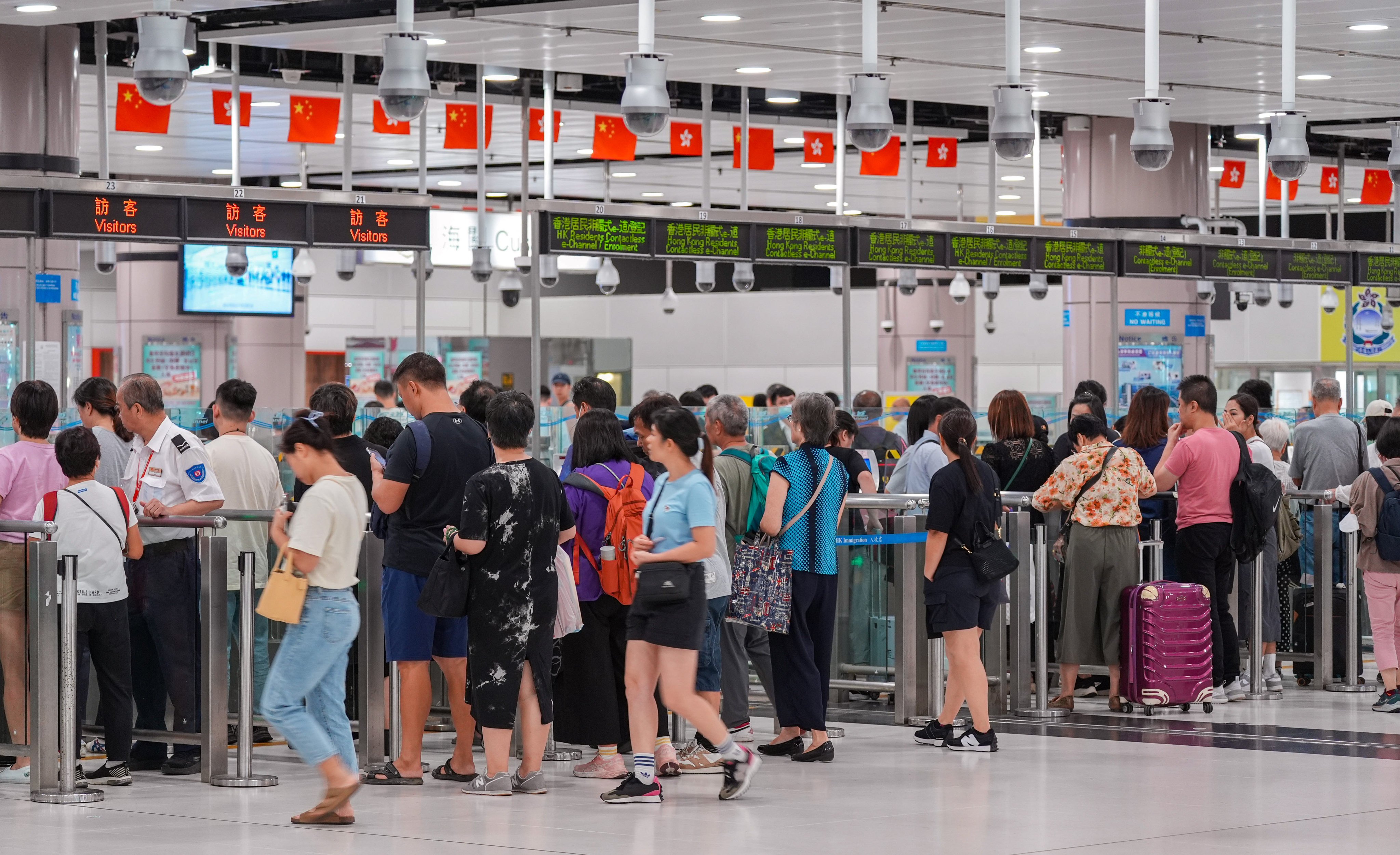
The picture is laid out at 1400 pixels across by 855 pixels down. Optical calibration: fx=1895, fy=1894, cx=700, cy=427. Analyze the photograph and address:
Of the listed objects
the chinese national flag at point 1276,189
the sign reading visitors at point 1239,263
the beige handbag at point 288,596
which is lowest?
the beige handbag at point 288,596

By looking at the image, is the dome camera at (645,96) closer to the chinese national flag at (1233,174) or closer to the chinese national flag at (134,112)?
the chinese national flag at (134,112)

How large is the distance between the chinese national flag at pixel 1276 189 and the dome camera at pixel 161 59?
47.9 ft

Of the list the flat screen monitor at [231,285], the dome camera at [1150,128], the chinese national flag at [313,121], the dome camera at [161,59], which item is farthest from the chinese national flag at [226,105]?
the dome camera at [1150,128]

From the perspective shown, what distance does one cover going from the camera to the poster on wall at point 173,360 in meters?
22.4

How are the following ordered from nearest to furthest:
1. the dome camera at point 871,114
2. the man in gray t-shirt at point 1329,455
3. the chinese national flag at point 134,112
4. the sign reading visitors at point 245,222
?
the dome camera at point 871,114
the man in gray t-shirt at point 1329,455
the sign reading visitors at point 245,222
the chinese national flag at point 134,112

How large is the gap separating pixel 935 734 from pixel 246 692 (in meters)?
3.09

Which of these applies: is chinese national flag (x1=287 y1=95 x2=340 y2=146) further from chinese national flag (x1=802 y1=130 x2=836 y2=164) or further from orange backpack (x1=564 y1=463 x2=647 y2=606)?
orange backpack (x1=564 y1=463 x2=647 y2=606)

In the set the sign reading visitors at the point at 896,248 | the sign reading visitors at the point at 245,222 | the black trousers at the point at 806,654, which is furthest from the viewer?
the sign reading visitors at the point at 896,248

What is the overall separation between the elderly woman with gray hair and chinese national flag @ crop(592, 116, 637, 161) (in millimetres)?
8260

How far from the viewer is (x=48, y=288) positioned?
12477mm

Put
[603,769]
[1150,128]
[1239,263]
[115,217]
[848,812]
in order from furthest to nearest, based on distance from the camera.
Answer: [1239,263]
[115,217]
[1150,128]
[603,769]
[848,812]

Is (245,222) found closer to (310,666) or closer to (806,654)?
(806,654)

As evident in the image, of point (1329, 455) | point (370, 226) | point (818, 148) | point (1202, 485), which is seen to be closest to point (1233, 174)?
point (818, 148)

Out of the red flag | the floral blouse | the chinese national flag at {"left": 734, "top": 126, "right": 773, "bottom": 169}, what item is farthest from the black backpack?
the red flag
